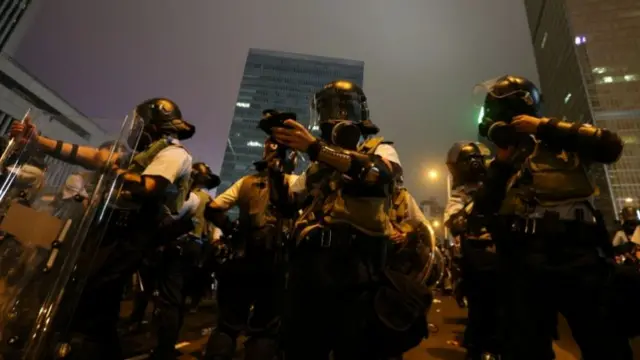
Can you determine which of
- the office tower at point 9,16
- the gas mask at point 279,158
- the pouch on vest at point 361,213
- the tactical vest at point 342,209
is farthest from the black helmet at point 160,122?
the office tower at point 9,16

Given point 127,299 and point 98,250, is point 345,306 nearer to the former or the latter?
point 98,250

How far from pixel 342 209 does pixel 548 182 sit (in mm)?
1475

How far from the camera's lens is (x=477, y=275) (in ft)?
12.0

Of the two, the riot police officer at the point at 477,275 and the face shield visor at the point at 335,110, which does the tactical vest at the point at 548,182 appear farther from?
the face shield visor at the point at 335,110

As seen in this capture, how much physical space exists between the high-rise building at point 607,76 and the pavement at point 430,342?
139ft

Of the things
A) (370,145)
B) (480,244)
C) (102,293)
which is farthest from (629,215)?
(102,293)

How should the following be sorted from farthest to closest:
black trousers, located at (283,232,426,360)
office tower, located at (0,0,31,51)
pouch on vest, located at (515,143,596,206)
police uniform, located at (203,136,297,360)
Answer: office tower, located at (0,0,31,51) < police uniform, located at (203,136,297,360) < pouch on vest, located at (515,143,596,206) < black trousers, located at (283,232,426,360)

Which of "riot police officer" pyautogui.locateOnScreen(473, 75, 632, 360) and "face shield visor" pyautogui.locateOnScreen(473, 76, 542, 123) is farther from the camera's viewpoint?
"face shield visor" pyautogui.locateOnScreen(473, 76, 542, 123)

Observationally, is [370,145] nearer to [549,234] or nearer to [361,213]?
[361,213]

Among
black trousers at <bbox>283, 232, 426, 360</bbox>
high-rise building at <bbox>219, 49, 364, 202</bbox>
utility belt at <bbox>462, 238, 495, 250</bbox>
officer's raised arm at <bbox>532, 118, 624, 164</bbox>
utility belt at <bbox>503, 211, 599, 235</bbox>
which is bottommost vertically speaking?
black trousers at <bbox>283, 232, 426, 360</bbox>

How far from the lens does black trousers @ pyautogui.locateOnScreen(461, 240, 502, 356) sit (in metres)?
3.43

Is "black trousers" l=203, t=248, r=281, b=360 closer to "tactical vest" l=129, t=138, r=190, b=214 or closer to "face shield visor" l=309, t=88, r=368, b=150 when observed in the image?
"tactical vest" l=129, t=138, r=190, b=214

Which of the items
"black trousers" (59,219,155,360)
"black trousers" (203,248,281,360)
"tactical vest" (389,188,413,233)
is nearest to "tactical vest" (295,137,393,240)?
"black trousers" (203,248,281,360)

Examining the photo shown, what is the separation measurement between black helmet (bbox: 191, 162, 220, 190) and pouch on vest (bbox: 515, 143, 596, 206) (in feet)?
15.0
